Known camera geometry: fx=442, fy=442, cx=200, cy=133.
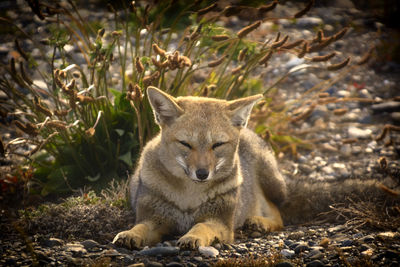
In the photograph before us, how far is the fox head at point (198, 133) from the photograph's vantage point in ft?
12.0

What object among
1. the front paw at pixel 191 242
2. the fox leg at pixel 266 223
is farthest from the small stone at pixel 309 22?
the front paw at pixel 191 242

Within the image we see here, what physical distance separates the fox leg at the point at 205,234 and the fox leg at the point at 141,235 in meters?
0.33

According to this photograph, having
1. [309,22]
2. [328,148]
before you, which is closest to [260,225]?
[328,148]

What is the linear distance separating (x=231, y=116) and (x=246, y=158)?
3.76 feet

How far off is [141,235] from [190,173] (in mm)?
639

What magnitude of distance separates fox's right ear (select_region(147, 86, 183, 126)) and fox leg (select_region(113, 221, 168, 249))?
910mm

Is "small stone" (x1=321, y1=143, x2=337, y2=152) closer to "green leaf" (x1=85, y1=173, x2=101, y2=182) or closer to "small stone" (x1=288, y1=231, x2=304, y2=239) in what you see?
"small stone" (x1=288, y1=231, x2=304, y2=239)

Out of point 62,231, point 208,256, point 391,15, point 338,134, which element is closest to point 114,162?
point 62,231

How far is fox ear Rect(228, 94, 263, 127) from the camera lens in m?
3.92

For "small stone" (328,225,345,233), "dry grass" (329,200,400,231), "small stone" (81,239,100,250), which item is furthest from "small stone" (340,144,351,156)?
"small stone" (81,239,100,250)

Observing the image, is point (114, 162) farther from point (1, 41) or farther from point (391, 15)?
point (391, 15)

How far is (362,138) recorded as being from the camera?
7324 millimetres

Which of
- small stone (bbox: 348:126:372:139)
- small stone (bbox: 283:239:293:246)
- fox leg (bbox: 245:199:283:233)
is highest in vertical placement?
small stone (bbox: 283:239:293:246)

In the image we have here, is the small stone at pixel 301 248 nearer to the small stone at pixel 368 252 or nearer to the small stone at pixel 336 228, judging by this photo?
the small stone at pixel 368 252
